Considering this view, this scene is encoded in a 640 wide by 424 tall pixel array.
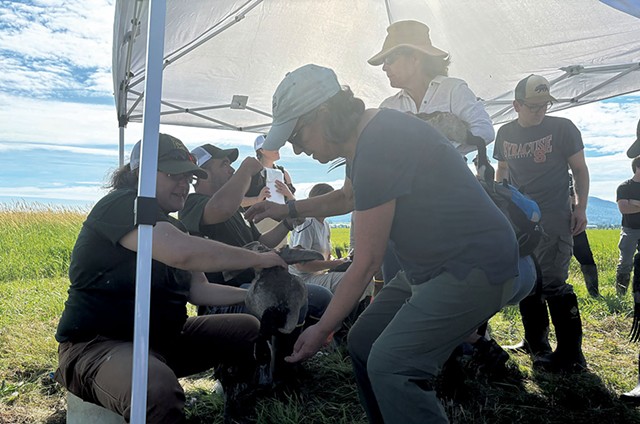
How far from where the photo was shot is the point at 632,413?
284 centimetres

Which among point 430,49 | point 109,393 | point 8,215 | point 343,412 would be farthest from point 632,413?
point 8,215

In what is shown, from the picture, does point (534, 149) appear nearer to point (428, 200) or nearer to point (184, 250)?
point (428, 200)

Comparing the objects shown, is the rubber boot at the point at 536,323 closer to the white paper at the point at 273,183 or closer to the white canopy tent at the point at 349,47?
the white paper at the point at 273,183

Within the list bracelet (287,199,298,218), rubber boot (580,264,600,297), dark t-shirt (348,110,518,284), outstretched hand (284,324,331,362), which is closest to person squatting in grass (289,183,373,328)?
bracelet (287,199,298,218)

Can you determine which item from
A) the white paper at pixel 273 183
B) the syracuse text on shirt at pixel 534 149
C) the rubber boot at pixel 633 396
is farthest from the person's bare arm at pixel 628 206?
the white paper at pixel 273 183

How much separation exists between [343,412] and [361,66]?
167 inches

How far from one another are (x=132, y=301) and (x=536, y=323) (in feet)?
9.52

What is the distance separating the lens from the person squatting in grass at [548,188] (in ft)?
12.2

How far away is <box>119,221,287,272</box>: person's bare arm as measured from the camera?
2105 millimetres

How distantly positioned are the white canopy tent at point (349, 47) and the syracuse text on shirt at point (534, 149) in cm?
149

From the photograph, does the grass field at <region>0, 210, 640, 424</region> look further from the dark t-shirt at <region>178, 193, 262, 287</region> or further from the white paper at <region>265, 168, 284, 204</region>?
the white paper at <region>265, 168, 284, 204</region>

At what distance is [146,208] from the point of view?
1832mm

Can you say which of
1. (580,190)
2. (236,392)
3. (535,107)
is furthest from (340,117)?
(580,190)

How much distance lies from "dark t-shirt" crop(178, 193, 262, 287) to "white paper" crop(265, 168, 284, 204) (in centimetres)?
60
